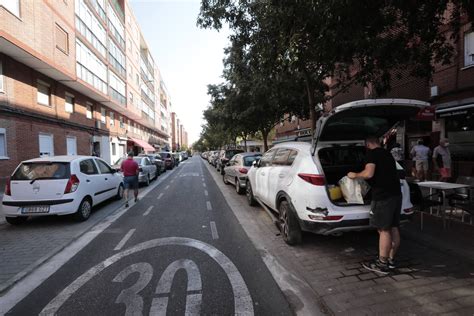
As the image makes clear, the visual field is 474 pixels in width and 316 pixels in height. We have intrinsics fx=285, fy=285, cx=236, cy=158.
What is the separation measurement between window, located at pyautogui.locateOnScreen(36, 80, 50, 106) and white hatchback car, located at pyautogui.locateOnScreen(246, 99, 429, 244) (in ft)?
51.4

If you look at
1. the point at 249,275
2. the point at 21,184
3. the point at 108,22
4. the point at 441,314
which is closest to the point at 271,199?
the point at 249,275

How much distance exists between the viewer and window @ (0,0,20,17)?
1175 cm

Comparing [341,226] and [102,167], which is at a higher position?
[102,167]

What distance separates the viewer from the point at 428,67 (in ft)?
23.1

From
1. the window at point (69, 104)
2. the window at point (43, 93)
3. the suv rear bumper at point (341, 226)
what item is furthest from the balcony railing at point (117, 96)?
the suv rear bumper at point (341, 226)

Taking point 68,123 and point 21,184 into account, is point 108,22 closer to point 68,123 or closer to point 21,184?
point 68,123

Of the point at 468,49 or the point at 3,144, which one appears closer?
the point at 468,49

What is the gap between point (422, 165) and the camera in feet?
34.0

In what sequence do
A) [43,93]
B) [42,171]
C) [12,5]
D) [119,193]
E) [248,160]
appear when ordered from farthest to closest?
[43,93] < [12,5] < [248,160] < [119,193] < [42,171]

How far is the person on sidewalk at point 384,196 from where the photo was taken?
375 cm

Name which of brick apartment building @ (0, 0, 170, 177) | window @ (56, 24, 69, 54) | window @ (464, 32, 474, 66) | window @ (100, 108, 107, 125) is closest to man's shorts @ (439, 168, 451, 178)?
window @ (464, 32, 474, 66)

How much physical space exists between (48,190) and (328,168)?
6.26 meters

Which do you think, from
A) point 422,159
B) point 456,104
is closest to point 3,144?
point 422,159

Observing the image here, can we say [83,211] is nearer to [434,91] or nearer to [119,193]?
[119,193]
